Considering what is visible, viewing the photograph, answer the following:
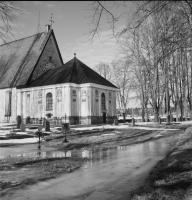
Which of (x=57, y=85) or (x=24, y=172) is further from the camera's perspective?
(x=57, y=85)

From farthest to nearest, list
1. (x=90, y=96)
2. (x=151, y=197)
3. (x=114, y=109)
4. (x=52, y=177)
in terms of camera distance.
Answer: (x=114, y=109) → (x=90, y=96) → (x=52, y=177) → (x=151, y=197)

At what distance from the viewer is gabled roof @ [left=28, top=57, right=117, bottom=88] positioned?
1321 inches

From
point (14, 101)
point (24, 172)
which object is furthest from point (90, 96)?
point (24, 172)

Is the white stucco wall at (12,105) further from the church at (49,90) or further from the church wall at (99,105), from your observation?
the church wall at (99,105)

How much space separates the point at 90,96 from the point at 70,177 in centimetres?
2690

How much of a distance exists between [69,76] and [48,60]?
8.84 metres

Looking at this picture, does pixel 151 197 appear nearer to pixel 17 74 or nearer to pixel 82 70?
pixel 82 70

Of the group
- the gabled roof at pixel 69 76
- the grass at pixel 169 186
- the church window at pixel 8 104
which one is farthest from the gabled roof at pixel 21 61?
the grass at pixel 169 186

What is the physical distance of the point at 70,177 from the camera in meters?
6.41

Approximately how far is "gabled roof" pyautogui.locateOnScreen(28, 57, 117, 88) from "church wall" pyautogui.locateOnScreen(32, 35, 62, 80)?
3.64ft

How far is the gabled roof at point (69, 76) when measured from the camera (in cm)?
3356

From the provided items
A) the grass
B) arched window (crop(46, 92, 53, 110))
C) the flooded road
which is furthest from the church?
the grass

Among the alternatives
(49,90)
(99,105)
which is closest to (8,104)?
(49,90)

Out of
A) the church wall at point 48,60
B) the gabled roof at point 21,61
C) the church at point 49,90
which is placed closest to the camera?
the church at point 49,90
